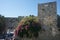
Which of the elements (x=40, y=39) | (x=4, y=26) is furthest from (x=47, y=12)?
(x=4, y=26)

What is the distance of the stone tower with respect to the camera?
1271 centimetres

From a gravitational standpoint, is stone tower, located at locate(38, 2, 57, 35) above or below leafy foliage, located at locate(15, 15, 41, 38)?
above

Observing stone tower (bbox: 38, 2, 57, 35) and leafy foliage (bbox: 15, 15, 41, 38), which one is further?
stone tower (bbox: 38, 2, 57, 35)

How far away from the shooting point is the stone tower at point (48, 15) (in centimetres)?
1271

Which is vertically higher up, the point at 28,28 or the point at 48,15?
the point at 48,15

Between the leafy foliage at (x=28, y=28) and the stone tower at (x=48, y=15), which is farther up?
the stone tower at (x=48, y=15)

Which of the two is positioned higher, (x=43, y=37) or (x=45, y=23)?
(x=45, y=23)

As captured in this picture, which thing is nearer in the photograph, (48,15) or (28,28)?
(28,28)

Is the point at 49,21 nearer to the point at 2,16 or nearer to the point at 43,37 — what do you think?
the point at 43,37

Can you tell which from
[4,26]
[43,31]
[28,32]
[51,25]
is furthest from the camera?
[4,26]

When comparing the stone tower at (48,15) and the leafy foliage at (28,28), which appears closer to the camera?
the leafy foliage at (28,28)

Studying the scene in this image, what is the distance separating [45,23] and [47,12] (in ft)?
3.86

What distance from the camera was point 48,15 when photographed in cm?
1333

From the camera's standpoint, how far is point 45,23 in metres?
12.9
